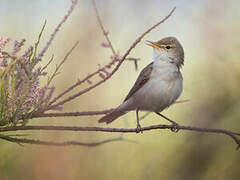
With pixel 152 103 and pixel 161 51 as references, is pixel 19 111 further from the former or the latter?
pixel 161 51

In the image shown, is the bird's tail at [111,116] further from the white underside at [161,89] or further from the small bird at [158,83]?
the white underside at [161,89]

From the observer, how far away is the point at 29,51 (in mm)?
1005

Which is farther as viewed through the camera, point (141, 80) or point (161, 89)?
point (141, 80)

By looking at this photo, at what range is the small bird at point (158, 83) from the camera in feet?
6.79

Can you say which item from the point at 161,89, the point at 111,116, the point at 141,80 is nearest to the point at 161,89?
the point at 161,89

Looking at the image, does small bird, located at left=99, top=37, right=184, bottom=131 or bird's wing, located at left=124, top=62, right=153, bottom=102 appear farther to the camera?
bird's wing, located at left=124, top=62, right=153, bottom=102

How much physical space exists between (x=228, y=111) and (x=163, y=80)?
531 millimetres

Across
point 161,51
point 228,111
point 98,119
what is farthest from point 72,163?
point 228,111

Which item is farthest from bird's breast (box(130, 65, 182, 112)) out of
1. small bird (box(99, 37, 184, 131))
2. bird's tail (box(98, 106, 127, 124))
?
bird's tail (box(98, 106, 127, 124))

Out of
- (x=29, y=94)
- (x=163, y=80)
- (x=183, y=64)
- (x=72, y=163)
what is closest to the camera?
(x=29, y=94)

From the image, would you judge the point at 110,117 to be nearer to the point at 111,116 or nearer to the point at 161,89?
the point at 111,116

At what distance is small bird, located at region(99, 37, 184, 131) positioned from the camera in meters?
2.07

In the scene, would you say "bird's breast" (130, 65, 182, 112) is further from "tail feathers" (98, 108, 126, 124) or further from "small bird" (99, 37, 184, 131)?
"tail feathers" (98, 108, 126, 124)

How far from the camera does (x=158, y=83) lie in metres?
2.09
